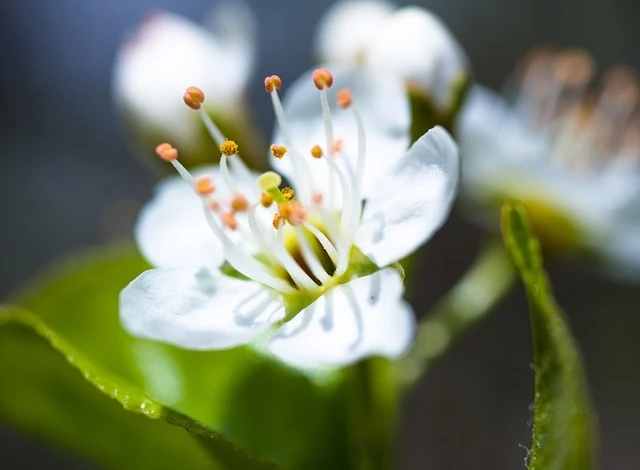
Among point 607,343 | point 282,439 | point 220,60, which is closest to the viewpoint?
point 282,439

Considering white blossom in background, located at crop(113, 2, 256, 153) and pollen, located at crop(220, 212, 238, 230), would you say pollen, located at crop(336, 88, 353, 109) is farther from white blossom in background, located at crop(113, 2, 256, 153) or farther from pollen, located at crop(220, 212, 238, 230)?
white blossom in background, located at crop(113, 2, 256, 153)

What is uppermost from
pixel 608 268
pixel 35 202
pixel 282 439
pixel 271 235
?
pixel 271 235

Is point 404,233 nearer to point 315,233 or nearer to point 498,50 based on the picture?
point 315,233

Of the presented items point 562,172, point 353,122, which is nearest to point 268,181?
point 353,122

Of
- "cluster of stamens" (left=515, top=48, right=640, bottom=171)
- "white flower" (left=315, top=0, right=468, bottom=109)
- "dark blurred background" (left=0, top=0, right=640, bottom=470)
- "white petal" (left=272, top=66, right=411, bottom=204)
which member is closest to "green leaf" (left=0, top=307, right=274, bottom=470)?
"white petal" (left=272, top=66, right=411, bottom=204)

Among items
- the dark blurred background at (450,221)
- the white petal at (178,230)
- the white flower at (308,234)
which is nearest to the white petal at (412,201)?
the white flower at (308,234)

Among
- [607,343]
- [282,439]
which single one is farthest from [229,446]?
[607,343]
